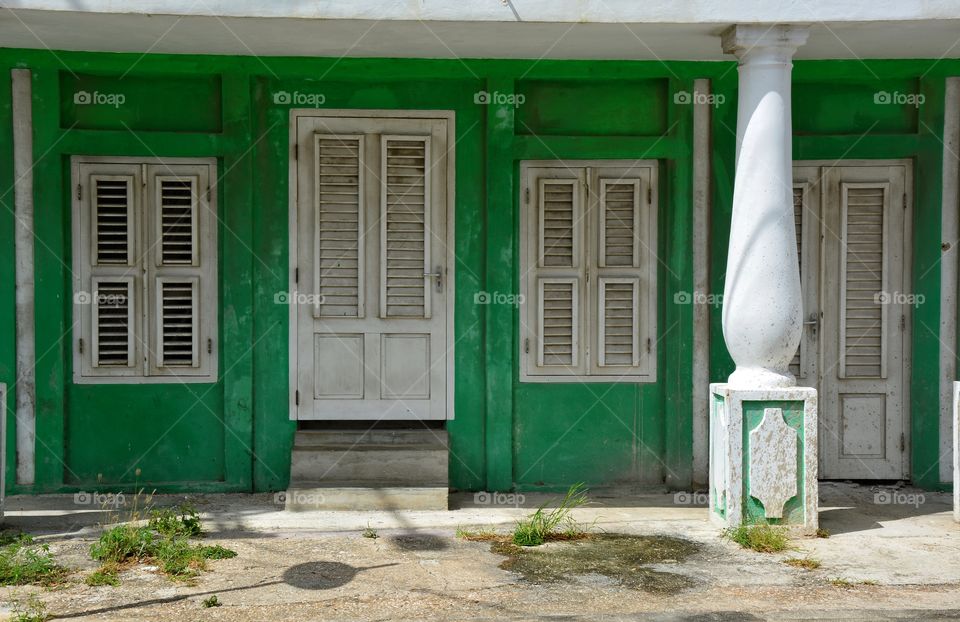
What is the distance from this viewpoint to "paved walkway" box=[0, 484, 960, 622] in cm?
504

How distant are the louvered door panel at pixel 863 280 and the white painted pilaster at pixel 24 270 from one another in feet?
18.9

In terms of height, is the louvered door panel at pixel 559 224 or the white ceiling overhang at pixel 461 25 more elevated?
the white ceiling overhang at pixel 461 25

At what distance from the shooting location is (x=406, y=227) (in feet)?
25.1

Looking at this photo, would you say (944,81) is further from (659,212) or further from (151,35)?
(151,35)

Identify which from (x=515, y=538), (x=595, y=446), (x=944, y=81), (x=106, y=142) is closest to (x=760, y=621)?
(x=515, y=538)

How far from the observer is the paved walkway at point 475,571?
5043mm

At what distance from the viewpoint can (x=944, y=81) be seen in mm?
7707

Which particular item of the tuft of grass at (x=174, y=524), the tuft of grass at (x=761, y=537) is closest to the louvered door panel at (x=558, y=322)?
Result: the tuft of grass at (x=761, y=537)

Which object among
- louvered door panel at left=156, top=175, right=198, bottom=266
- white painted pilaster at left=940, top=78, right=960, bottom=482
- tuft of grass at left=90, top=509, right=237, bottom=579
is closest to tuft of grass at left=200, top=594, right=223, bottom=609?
tuft of grass at left=90, top=509, right=237, bottom=579

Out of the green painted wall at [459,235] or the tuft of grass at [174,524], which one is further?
the green painted wall at [459,235]

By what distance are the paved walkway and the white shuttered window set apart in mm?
1070

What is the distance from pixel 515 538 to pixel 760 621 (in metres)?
1.76

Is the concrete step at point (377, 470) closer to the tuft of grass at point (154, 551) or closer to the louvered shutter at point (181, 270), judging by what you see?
the louvered shutter at point (181, 270)

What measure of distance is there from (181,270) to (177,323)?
1.23 ft
